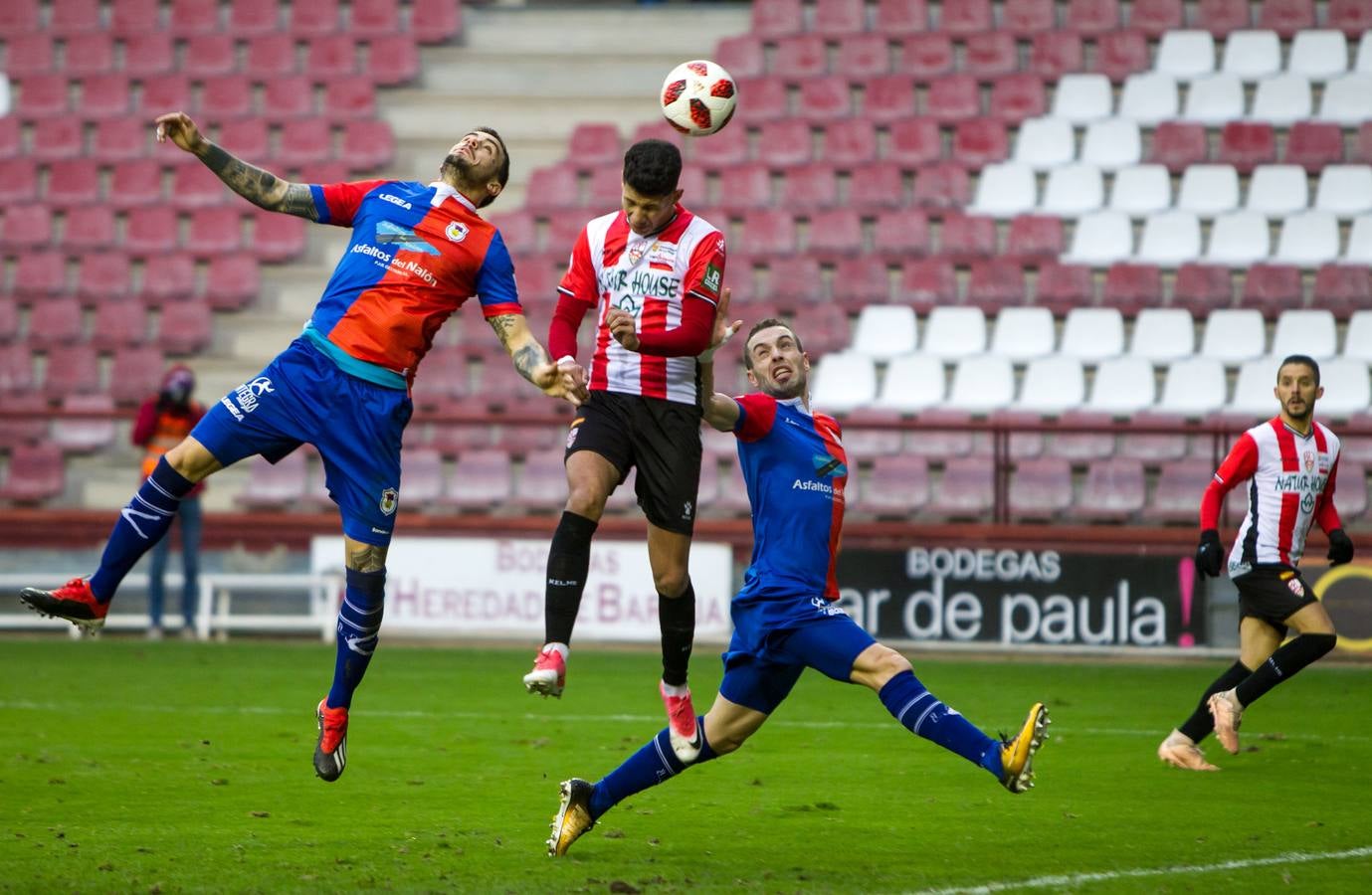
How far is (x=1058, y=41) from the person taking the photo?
19.7m

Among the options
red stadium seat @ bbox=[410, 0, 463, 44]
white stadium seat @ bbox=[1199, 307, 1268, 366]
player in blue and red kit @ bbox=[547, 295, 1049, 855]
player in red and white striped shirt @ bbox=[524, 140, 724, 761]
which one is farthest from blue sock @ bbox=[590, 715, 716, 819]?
red stadium seat @ bbox=[410, 0, 463, 44]

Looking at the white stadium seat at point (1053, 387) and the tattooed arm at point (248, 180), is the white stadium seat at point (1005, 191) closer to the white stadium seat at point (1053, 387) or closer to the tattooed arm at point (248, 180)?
the white stadium seat at point (1053, 387)

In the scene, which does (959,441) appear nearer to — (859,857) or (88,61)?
(859,857)

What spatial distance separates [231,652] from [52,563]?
266 cm

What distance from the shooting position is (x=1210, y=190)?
18.2m

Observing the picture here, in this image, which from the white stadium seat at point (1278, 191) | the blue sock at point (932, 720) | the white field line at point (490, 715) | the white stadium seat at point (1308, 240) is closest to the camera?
the blue sock at point (932, 720)

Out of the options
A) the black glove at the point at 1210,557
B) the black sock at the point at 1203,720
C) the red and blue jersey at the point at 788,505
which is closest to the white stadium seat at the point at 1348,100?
the black glove at the point at 1210,557

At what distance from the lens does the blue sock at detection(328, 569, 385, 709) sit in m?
6.88

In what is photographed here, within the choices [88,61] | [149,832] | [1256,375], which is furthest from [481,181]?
[88,61]

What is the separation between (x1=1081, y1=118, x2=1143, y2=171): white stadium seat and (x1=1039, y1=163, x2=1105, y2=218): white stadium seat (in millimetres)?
222

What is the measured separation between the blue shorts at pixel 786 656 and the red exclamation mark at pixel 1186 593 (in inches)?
363

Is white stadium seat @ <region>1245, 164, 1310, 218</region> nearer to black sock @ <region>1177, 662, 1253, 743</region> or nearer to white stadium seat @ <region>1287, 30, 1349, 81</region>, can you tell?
white stadium seat @ <region>1287, 30, 1349, 81</region>

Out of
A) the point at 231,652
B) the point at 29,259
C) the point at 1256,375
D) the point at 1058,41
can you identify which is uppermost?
the point at 1058,41

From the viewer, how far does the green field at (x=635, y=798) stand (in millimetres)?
5785
